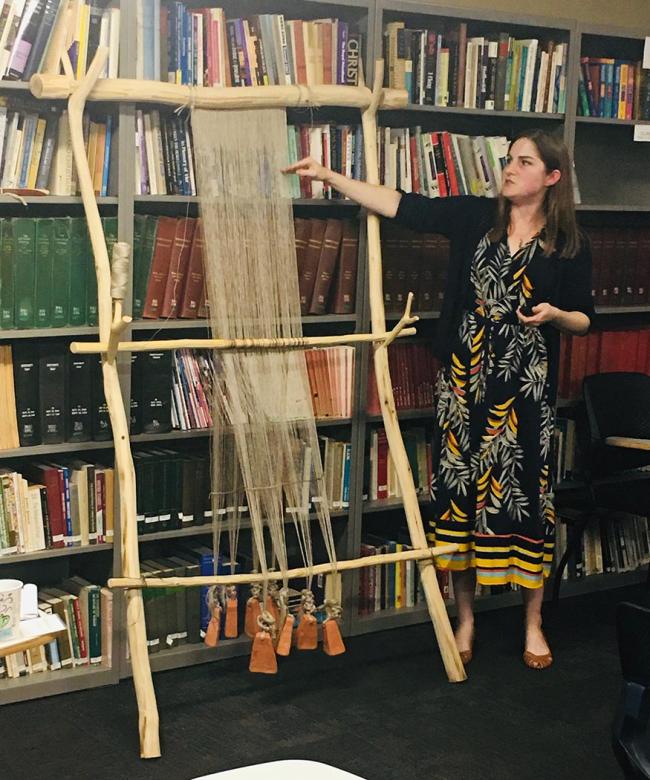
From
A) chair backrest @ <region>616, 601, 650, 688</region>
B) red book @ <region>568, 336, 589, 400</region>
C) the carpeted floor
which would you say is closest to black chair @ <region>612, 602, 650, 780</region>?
chair backrest @ <region>616, 601, 650, 688</region>

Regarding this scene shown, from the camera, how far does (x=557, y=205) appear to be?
365 cm

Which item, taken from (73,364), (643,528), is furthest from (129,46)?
(643,528)

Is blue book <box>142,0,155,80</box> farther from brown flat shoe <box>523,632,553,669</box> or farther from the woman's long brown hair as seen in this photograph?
brown flat shoe <box>523,632,553,669</box>

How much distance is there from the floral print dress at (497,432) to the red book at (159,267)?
3.06 feet

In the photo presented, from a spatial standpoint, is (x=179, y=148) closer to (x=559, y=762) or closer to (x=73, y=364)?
(x=73, y=364)

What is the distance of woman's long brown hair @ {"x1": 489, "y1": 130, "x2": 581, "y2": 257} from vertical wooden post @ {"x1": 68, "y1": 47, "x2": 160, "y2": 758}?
4.00ft

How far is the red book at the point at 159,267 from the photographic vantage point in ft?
11.4

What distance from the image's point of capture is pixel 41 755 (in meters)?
3.10

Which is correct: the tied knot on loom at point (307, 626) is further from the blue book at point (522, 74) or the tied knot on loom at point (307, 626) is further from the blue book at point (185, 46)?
the blue book at point (522, 74)

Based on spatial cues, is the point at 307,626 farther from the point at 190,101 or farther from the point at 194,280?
the point at 190,101

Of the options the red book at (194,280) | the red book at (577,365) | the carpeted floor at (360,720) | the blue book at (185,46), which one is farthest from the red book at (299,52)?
the carpeted floor at (360,720)

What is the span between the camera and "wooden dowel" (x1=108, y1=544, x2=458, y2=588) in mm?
3176

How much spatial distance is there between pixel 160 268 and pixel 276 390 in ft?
1.70

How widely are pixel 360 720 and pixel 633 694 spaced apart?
56.4 inches
